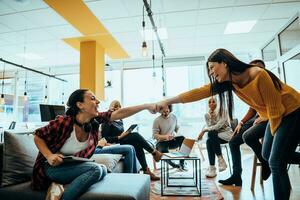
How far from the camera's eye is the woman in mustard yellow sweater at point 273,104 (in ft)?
4.62

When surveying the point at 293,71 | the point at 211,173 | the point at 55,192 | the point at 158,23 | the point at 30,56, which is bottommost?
the point at 211,173

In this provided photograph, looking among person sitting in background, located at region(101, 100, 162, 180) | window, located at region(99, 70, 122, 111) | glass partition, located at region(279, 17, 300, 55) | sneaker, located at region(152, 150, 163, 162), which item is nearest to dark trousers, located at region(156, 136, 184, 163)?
person sitting in background, located at region(101, 100, 162, 180)

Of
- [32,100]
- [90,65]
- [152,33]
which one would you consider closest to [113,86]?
[90,65]

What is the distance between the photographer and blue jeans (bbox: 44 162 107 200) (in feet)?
4.46

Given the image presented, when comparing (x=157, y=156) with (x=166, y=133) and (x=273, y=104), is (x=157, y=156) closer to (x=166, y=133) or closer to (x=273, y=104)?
(x=166, y=133)

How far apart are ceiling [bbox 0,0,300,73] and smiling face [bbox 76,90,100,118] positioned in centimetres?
233

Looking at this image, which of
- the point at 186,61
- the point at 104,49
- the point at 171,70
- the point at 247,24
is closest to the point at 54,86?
the point at 104,49

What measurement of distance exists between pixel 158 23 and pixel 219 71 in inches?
121

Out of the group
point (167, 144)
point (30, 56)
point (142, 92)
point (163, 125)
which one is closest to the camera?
point (167, 144)

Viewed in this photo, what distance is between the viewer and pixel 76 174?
1.44 m

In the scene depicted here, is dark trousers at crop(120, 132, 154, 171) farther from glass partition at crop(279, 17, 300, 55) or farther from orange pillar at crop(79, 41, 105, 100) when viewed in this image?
glass partition at crop(279, 17, 300, 55)

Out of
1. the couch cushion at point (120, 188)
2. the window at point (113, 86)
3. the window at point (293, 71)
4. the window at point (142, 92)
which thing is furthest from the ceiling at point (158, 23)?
the couch cushion at point (120, 188)

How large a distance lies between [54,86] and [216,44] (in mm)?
5719

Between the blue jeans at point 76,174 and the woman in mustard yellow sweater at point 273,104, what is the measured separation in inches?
44.9
